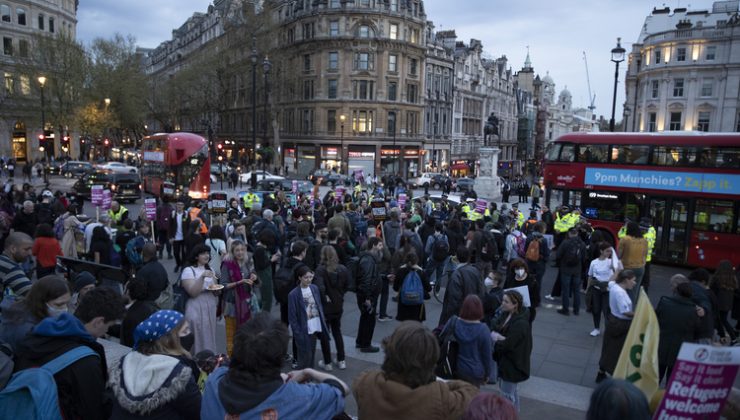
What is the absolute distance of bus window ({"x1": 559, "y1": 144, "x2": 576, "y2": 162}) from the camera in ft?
56.4

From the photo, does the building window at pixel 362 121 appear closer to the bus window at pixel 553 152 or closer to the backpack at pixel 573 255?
the bus window at pixel 553 152

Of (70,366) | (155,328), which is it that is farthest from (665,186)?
(70,366)

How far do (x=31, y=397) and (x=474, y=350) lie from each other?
3739 millimetres

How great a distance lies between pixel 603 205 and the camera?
16.3 meters

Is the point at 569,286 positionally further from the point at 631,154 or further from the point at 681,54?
the point at 681,54

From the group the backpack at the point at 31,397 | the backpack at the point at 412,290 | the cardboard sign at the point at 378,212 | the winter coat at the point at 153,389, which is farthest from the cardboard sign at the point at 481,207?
the backpack at the point at 31,397

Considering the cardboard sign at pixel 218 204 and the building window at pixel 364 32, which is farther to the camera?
the building window at pixel 364 32

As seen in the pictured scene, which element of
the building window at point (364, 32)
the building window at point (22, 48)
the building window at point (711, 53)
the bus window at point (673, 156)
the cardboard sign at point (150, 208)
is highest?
the building window at point (364, 32)

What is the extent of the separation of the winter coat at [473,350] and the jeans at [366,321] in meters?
2.91

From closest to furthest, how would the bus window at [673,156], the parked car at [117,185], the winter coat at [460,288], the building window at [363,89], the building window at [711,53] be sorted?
the winter coat at [460,288] < the bus window at [673,156] < the parked car at [117,185] < the building window at [711,53] < the building window at [363,89]

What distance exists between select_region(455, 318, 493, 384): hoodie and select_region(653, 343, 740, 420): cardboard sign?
219 cm

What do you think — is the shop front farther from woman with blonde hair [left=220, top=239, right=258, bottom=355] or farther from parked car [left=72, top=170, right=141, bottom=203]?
woman with blonde hair [left=220, top=239, right=258, bottom=355]

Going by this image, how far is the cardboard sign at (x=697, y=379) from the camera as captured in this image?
2820mm

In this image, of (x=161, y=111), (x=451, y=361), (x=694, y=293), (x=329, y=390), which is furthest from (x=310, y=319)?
(x=161, y=111)
